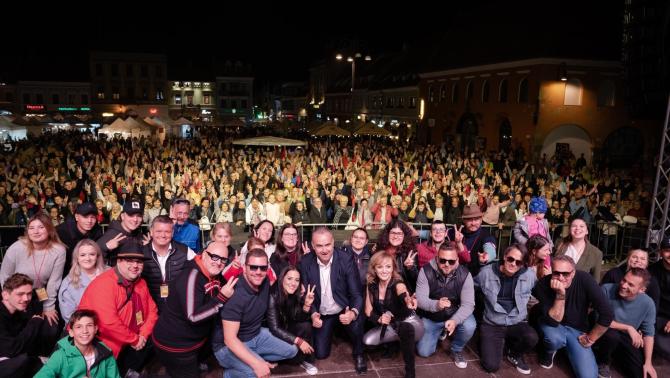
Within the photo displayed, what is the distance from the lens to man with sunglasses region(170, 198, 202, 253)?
6.36 meters

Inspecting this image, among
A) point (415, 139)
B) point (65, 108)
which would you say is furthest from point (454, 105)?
point (65, 108)

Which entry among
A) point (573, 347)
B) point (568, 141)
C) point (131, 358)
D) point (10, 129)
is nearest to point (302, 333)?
point (131, 358)

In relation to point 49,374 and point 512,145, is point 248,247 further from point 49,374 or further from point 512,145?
point 512,145

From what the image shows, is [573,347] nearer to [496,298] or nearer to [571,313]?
[571,313]

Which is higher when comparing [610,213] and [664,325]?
[610,213]

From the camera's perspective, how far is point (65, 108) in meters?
51.8

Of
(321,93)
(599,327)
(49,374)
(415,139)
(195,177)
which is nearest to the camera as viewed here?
(49,374)

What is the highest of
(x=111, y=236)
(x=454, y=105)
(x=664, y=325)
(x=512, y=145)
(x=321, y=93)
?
(x=321, y=93)

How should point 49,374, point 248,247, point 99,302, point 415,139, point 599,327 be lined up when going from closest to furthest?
point 49,374 < point 99,302 < point 599,327 < point 248,247 < point 415,139

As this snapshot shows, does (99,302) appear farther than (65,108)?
No

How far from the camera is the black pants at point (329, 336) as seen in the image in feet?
16.1

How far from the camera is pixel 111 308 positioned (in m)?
4.10

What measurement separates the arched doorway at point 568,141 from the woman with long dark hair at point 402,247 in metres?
20.8

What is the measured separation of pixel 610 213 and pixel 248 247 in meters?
8.33
